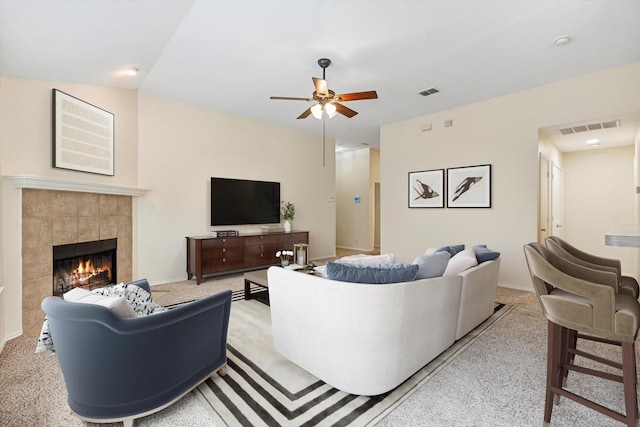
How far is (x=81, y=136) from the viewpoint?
3500 millimetres

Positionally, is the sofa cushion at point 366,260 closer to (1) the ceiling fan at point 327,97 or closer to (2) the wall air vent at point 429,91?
(1) the ceiling fan at point 327,97

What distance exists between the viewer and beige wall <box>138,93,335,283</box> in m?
4.68

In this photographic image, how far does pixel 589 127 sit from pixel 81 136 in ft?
22.7

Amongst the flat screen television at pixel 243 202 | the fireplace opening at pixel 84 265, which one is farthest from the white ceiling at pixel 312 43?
the fireplace opening at pixel 84 265

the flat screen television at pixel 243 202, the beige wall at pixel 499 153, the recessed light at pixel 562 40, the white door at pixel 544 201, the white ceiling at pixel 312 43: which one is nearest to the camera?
the white ceiling at pixel 312 43

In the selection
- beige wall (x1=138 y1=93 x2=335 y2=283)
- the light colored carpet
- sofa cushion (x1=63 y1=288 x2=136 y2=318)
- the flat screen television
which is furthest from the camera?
the flat screen television

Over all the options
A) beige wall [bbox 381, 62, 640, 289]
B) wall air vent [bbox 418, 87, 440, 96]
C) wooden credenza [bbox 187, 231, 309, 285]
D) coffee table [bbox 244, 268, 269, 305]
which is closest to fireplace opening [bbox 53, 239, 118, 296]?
wooden credenza [bbox 187, 231, 309, 285]

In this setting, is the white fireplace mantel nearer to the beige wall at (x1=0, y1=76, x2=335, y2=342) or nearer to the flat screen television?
the beige wall at (x1=0, y1=76, x2=335, y2=342)

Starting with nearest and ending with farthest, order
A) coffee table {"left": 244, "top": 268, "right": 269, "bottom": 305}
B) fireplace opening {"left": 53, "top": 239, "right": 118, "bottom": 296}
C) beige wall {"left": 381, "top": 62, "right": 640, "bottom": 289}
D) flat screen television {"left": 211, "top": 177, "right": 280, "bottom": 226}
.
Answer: fireplace opening {"left": 53, "top": 239, "right": 118, "bottom": 296} → coffee table {"left": 244, "top": 268, "right": 269, "bottom": 305} → beige wall {"left": 381, "top": 62, "right": 640, "bottom": 289} → flat screen television {"left": 211, "top": 177, "right": 280, "bottom": 226}

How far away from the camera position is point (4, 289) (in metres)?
2.66

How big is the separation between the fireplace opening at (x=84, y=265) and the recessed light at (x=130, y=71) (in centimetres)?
213

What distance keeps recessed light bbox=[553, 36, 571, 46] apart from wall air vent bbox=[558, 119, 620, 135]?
1713 mm

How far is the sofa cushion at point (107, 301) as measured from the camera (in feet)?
5.18

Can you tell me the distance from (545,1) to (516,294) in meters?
3.55
